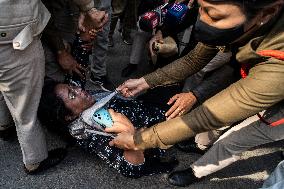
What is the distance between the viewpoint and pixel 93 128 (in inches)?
87.9

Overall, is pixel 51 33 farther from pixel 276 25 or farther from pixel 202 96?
pixel 276 25

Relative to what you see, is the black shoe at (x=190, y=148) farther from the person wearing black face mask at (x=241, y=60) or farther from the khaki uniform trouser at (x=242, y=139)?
the person wearing black face mask at (x=241, y=60)

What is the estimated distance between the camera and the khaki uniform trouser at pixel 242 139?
1.99 m

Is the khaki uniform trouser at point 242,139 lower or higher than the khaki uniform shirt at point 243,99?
lower

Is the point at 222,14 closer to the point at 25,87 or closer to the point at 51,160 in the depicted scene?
the point at 25,87

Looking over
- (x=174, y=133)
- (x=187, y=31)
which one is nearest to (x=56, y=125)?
(x=174, y=133)

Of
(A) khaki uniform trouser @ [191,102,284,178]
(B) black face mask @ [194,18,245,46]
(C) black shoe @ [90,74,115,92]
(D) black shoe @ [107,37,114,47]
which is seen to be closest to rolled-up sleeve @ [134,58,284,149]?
(B) black face mask @ [194,18,245,46]

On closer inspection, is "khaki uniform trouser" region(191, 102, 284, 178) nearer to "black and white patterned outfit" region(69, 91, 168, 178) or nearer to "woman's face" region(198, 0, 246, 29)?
"black and white patterned outfit" region(69, 91, 168, 178)

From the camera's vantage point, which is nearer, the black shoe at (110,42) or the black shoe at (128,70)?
the black shoe at (128,70)

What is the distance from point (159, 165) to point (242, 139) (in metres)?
0.70

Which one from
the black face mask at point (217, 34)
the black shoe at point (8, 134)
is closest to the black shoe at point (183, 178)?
the black face mask at point (217, 34)

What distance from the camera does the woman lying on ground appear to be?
2182 mm

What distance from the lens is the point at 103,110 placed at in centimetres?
221

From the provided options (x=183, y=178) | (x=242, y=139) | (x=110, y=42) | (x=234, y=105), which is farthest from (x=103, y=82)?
(x=234, y=105)
